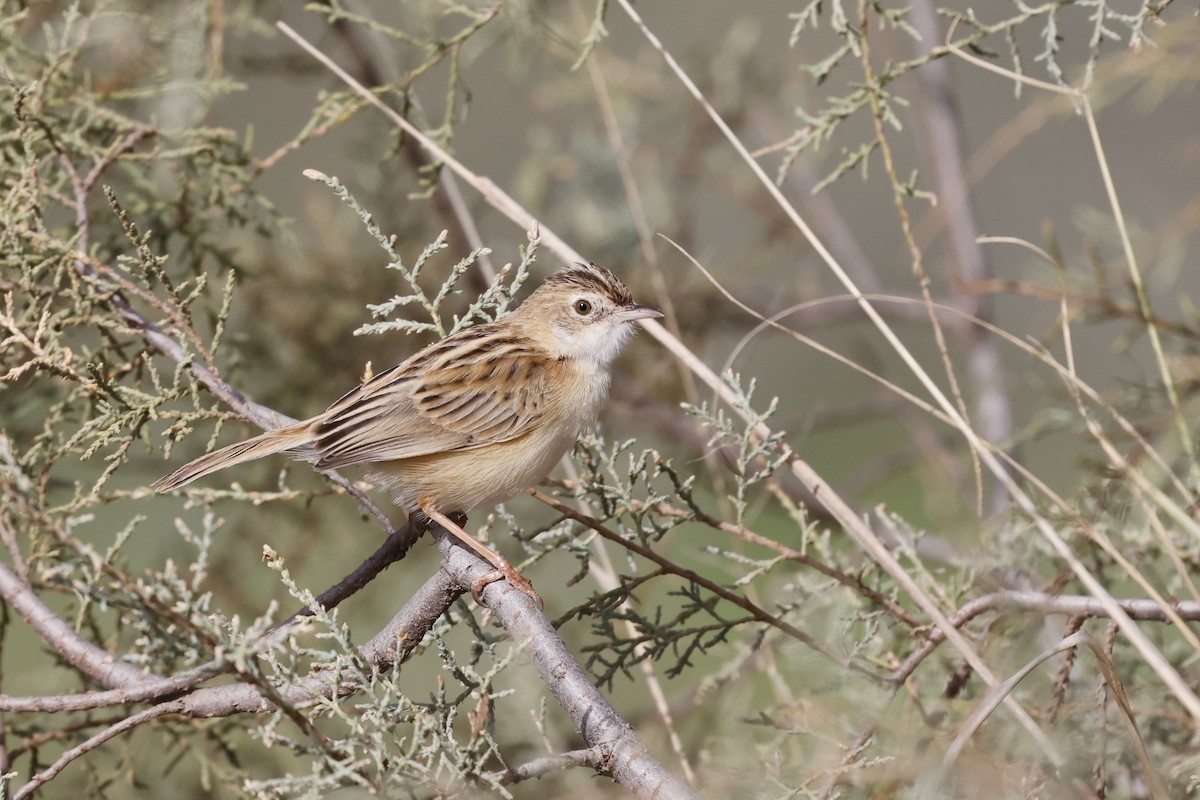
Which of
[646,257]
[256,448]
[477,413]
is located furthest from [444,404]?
[646,257]

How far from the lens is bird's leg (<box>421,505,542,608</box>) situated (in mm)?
2940

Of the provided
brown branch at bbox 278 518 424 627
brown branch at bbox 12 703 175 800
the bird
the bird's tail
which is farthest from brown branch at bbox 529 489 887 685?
brown branch at bbox 12 703 175 800

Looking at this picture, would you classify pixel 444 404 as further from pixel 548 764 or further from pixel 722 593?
pixel 548 764

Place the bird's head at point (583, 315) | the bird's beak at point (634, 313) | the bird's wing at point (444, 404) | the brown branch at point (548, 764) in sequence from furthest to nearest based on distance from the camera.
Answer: the bird's head at point (583, 315), the bird's beak at point (634, 313), the bird's wing at point (444, 404), the brown branch at point (548, 764)

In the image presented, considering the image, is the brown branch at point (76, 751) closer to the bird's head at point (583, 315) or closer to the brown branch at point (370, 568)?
the brown branch at point (370, 568)

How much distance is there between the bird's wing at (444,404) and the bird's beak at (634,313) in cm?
33

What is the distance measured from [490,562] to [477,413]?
743 mm

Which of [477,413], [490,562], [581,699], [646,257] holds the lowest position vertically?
[581,699]

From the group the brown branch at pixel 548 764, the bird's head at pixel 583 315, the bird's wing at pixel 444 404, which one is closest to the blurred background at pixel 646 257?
the bird's head at pixel 583 315

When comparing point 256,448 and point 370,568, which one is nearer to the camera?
point 370,568

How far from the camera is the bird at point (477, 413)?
11.6 feet

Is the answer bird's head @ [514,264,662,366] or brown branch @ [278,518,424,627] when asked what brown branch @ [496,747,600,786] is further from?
bird's head @ [514,264,662,366]

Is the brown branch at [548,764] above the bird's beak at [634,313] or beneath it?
beneath

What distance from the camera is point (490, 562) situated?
10.7ft
